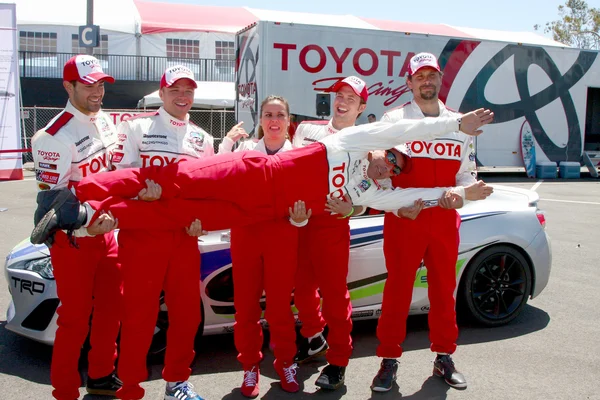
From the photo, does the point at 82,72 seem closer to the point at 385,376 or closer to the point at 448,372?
the point at 385,376

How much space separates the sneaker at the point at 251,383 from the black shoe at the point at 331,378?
0.40m

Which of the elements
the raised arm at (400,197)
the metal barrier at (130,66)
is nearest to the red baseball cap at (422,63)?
the raised arm at (400,197)

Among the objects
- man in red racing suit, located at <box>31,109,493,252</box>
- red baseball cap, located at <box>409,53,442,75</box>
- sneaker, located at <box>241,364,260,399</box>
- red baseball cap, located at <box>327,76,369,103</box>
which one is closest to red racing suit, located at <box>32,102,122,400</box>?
man in red racing suit, located at <box>31,109,493,252</box>

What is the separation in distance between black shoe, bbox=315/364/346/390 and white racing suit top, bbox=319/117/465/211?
110 centimetres

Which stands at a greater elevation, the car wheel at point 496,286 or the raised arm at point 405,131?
the raised arm at point 405,131

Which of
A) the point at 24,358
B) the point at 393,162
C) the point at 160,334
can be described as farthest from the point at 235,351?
the point at 393,162

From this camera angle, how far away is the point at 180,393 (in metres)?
3.57

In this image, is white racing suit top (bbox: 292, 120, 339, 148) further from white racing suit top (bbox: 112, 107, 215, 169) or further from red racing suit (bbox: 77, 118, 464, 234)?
white racing suit top (bbox: 112, 107, 215, 169)

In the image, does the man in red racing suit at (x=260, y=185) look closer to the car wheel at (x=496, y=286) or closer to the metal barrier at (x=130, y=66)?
the car wheel at (x=496, y=286)

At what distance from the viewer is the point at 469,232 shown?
15.9 feet

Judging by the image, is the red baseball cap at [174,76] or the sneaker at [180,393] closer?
the sneaker at [180,393]

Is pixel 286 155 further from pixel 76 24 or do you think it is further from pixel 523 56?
pixel 76 24

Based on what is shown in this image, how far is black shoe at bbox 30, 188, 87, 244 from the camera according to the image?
10.2ft

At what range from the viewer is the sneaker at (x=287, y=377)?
151 inches
